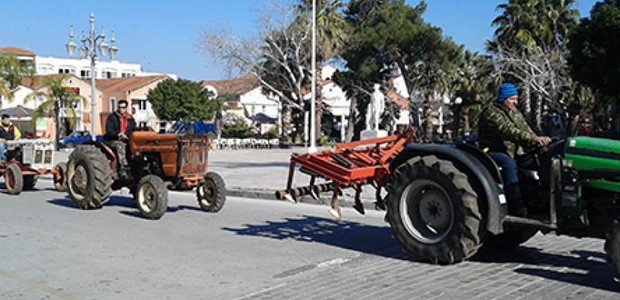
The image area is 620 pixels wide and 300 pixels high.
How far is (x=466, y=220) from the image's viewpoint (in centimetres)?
704

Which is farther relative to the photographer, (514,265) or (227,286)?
(514,265)

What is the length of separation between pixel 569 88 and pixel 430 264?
3454cm

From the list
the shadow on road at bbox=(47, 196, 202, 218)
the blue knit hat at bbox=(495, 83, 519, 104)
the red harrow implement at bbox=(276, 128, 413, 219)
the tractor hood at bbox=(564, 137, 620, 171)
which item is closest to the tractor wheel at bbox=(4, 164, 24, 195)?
the shadow on road at bbox=(47, 196, 202, 218)

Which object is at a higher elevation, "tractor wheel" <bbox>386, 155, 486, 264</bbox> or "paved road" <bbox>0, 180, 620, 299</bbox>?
"tractor wheel" <bbox>386, 155, 486, 264</bbox>

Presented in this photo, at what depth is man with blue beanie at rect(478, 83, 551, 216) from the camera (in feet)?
23.4

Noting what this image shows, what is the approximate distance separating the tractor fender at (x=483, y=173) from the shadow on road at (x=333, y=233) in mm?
1283

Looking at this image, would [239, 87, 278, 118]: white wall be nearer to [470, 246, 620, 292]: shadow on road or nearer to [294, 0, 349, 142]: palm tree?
[294, 0, 349, 142]: palm tree

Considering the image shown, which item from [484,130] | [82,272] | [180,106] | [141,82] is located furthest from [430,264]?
[141,82]

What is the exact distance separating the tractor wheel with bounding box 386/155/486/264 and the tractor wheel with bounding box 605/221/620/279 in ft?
4.25

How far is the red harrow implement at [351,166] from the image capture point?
833cm

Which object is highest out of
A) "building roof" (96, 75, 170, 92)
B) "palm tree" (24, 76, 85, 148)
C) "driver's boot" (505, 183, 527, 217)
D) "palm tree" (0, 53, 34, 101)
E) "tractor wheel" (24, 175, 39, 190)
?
"building roof" (96, 75, 170, 92)

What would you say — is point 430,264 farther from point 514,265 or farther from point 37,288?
point 37,288

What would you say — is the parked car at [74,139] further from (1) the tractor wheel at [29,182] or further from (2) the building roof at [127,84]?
(1) the tractor wheel at [29,182]

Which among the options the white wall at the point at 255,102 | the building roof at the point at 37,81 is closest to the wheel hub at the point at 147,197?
the building roof at the point at 37,81
